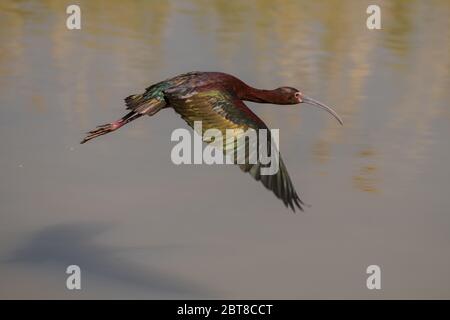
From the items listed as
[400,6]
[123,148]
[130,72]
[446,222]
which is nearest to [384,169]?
[446,222]

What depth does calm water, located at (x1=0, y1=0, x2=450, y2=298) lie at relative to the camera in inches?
373

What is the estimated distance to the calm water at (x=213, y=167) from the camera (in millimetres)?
9469

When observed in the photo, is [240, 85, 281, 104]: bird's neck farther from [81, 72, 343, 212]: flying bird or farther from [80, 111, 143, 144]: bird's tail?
[80, 111, 143, 144]: bird's tail

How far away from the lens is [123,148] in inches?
444

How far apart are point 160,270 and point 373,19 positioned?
271 inches

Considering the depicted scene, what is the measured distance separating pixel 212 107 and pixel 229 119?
0.20m

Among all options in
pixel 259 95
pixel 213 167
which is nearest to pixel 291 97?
pixel 259 95

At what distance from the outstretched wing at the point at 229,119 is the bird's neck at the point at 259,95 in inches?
25.2

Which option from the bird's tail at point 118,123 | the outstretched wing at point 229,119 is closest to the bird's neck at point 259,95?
the outstretched wing at point 229,119

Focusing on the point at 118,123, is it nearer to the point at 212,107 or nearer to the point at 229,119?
the point at 212,107

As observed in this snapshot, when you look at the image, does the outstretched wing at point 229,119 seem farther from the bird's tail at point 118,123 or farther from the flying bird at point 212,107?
the bird's tail at point 118,123

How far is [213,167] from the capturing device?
11.0 meters

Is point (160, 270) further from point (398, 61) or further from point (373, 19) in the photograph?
point (373, 19)

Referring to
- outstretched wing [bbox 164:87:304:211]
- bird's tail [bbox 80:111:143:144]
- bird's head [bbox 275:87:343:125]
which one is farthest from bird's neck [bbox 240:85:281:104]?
bird's tail [bbox 80:111:143:144]
